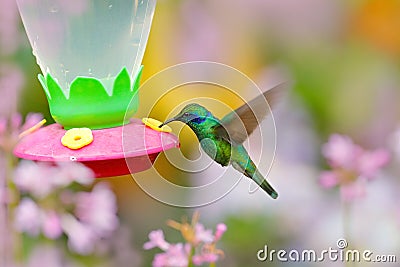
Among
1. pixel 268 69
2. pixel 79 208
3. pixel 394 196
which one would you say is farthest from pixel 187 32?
pixel 394 196

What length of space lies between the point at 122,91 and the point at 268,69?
497 millimetres

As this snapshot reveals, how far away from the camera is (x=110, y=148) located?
3.67ft

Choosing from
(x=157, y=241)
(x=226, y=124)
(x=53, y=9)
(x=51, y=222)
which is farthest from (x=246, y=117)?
(x=51, y=222)

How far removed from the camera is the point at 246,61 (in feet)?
5.32

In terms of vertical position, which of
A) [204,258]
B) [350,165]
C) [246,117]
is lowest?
[204,258]

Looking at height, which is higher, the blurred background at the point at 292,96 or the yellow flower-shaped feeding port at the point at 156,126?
the blurred background at the point at 292,96

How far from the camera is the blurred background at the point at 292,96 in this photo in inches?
63.4

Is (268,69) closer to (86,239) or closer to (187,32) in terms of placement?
(187,32)

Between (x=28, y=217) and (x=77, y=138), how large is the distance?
52 centimetres

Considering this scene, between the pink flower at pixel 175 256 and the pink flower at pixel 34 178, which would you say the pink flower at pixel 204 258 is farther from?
the pink flower at pixel 34 178

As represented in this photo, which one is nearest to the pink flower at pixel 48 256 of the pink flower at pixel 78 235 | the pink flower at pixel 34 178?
the pink flower at pixel 78 235

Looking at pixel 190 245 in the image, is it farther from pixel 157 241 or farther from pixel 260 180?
pixel 260 180

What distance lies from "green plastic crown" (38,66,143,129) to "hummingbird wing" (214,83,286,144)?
15 cm

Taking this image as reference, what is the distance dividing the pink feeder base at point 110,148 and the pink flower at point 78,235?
0.43m
